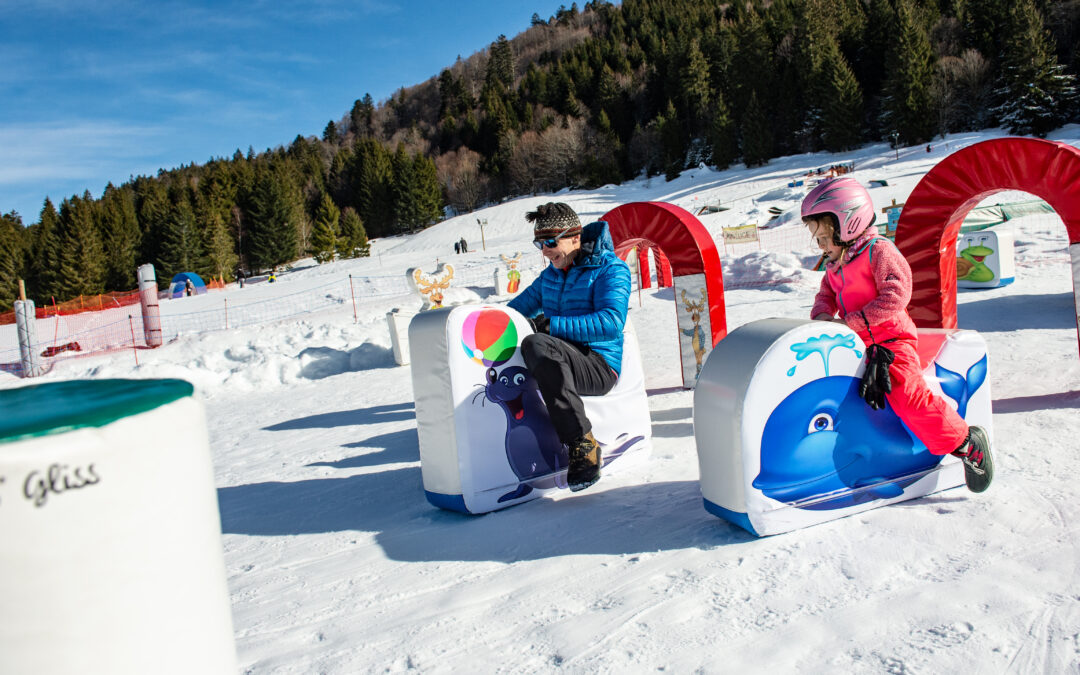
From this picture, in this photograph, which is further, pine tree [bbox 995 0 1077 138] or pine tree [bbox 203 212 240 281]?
pine tree [bbox 203 212 240 281]

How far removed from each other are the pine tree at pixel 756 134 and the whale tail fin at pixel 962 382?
58671mm

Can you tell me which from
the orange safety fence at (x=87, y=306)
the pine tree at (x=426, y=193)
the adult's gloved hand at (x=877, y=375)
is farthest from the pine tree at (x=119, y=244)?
the adult's gloved hand at (x=877, y=375)

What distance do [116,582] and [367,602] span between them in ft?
6.32

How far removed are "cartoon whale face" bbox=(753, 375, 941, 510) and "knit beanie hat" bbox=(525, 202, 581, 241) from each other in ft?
5.49

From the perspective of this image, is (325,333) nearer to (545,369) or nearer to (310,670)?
(545,369)

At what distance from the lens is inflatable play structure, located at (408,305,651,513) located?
357cm

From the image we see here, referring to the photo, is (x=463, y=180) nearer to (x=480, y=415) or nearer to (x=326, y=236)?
(x=326, y=236)

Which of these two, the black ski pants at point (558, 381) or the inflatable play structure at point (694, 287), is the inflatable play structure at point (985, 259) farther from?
the black ski pants at point (558, 381)

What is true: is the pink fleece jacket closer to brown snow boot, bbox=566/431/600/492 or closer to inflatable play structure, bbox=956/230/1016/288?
brown snow boot, bbox=566/431/600/492

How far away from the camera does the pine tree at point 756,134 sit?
5719 cm

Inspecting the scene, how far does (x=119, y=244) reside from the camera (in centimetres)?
5478

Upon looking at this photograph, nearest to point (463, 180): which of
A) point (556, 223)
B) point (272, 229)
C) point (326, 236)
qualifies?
point (326, 236)

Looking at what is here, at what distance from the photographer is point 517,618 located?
95.3 inches

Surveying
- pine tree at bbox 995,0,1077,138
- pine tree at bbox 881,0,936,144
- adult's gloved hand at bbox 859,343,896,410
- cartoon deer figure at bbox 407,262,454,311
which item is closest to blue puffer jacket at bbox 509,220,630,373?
adult's gloved hand at bbox 859,343,896,410
